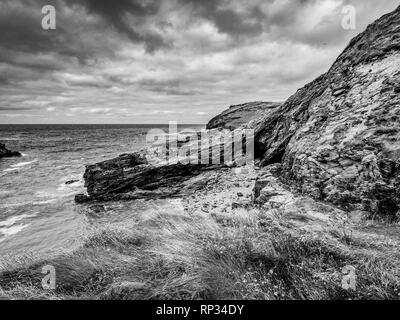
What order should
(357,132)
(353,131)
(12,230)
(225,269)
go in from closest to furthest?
(225,269) < (357,132) < (353,131) < (12,230)

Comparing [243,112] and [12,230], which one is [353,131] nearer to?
[12,230]

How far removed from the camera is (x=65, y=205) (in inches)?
679

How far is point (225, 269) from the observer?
13.4 ft

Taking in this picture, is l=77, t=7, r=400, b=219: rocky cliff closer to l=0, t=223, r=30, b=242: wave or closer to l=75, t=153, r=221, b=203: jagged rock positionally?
l=75, t=153, r=221, b=203: jagged rock

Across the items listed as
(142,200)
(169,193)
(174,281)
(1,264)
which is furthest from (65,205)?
(174,281)

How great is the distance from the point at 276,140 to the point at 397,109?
5.57 m

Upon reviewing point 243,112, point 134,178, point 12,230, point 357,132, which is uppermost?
point 243,112

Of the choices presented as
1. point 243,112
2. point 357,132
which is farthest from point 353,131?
point 243,112

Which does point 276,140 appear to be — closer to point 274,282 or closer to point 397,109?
point 397,109

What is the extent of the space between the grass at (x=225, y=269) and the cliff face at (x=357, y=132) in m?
2.09

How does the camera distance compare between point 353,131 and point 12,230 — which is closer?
point 353,131

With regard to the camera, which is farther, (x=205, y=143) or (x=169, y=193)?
(x=205, y=143)

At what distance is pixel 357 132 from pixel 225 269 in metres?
5.50
